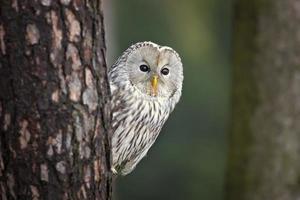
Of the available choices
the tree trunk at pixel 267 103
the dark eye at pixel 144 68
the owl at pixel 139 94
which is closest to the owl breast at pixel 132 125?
the owl at pixel 139 94

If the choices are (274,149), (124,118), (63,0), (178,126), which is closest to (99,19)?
(63,0)

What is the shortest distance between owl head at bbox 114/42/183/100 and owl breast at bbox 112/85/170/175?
2.5 inches

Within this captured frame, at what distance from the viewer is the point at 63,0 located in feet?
10.9

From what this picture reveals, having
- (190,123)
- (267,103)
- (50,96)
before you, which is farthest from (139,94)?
(190,123)

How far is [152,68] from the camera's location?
5223 millimetres

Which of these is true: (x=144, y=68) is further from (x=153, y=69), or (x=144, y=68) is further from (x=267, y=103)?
(x=267, y=103)

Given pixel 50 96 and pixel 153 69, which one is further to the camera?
pixel 153 69

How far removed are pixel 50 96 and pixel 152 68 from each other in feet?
6.20

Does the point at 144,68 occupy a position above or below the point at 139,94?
above

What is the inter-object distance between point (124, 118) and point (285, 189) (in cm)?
165

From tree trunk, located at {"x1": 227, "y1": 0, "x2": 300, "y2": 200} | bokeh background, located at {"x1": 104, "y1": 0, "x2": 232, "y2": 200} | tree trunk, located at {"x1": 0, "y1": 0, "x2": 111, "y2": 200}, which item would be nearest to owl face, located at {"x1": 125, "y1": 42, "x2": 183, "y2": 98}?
tree trunk, located at {"x1": 227, "y1": 0, "x2": 300, "y2": 200}

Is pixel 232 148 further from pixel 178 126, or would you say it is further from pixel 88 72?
pixel 178 126

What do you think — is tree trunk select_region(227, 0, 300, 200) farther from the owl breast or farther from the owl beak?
the owl beak

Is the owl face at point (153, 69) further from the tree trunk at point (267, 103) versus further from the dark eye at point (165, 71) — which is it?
the tree trunk at point (267, 103)
